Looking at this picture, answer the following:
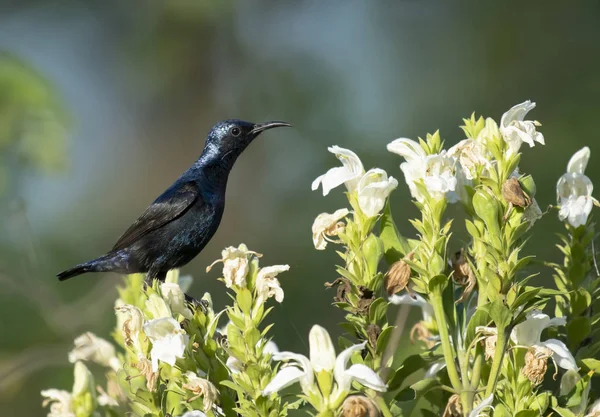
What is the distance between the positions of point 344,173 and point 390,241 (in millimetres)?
139

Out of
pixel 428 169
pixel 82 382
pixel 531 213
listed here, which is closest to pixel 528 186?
pixel 531 213

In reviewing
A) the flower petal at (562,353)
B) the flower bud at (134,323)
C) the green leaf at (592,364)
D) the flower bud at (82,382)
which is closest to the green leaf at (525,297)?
the flower petal at (562,353)

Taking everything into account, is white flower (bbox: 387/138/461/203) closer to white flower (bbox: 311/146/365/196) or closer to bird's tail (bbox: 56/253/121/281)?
white flower (bbox: 311/146/365/196)

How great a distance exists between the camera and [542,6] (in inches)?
255

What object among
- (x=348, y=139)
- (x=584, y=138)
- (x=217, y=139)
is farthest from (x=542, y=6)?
(x=217, y=139)

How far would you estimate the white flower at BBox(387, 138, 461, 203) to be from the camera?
132cm

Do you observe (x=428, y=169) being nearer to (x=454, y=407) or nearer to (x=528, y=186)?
(x=528, y=186)

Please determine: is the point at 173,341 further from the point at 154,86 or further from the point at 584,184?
the point at 154,86

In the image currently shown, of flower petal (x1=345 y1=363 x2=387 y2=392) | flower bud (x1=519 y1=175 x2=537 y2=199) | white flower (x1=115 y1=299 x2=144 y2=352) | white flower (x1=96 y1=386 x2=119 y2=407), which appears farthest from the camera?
white flower (x1=96 y1=386 x2=119 y2=407)

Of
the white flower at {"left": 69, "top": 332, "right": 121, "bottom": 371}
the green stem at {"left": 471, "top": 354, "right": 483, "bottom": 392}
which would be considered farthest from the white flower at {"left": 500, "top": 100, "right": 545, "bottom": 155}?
the white flower at {"left": 69, "top": 332, "right": 121, "bottom": 371}

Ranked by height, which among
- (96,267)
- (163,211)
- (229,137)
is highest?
(229,137)

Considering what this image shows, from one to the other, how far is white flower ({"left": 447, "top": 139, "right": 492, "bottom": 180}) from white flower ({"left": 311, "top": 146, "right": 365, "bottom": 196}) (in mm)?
156

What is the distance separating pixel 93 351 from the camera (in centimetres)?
189

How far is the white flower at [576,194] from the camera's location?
60.1 inches
